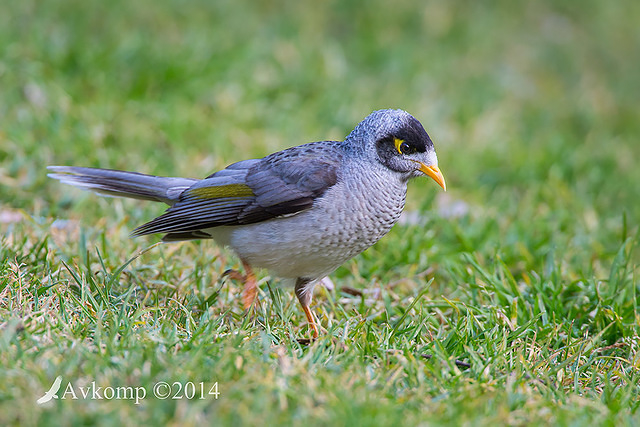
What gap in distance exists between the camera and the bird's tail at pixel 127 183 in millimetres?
4652

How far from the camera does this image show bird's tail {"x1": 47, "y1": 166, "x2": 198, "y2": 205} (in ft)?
15.3

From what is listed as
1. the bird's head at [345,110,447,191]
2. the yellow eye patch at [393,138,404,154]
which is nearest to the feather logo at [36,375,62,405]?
the bird's head at [345,110,447,191]

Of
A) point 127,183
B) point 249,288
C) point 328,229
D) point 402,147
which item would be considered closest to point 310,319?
point 249,288

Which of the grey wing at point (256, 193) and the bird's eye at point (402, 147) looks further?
the bird's eye at point (402, 147)

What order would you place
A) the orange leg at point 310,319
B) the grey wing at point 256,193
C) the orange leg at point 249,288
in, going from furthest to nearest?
the orange leg at point 249,288, the grey wing at point 256,193, the orange leg at point 310,319

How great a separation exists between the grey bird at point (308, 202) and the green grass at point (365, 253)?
312mm

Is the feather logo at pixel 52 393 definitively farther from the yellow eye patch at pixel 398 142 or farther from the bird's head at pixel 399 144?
the yellow eye patch at pixel 398 142

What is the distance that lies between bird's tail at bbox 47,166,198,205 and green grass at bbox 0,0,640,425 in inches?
13.2

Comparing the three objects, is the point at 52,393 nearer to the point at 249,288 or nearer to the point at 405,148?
the point at 249,288

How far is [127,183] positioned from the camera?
466 centimetres

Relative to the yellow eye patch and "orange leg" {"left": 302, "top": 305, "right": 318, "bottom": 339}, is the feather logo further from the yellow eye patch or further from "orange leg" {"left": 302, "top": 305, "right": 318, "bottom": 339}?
the yellow eye patch

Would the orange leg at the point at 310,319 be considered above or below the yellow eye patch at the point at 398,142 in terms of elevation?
below

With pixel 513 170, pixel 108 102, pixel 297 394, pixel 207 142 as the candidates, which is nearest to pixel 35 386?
pixel 297 394

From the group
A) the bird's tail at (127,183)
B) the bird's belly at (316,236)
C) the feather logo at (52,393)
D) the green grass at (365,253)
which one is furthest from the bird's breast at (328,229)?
the feather logo at (52,393)
